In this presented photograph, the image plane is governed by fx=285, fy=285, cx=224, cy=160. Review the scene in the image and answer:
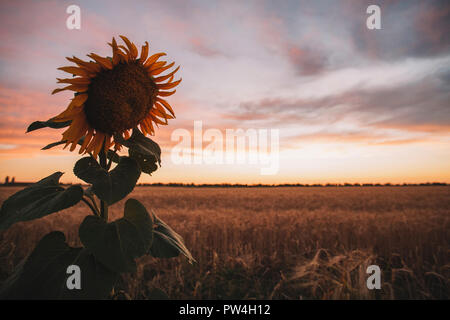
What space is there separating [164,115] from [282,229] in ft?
22.7

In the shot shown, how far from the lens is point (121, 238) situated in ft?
3.74

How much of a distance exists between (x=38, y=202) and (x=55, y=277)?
1.06 ft

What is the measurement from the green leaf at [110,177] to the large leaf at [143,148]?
7 cm

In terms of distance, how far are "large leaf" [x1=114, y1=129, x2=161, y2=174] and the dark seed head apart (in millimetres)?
68

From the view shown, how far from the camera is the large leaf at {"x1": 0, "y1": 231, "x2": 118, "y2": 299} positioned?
3.71ft

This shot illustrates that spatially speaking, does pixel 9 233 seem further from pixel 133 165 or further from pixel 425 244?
pixel 425 244

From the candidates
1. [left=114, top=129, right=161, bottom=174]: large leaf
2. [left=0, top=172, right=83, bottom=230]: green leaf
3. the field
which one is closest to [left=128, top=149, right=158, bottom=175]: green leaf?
[left=114, top=129, right=161, bottom=174]: large leaf

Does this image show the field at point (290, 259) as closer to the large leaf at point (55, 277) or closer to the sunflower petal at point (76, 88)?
the large leaf at point (55, 277)

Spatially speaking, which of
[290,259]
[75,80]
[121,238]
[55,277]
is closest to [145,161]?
[121,238]

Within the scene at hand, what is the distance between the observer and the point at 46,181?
132 centimetres

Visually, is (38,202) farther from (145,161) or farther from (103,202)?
(145,161)

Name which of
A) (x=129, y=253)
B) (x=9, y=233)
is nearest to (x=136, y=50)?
(x=129, y=253)
